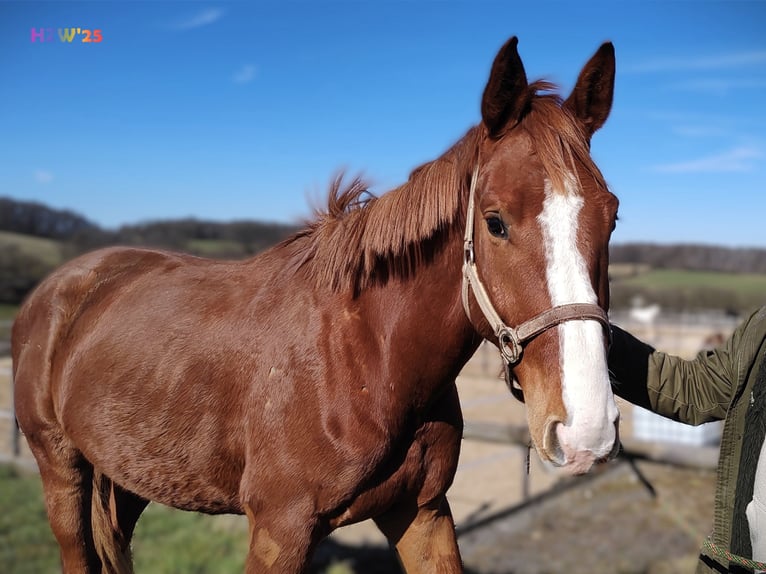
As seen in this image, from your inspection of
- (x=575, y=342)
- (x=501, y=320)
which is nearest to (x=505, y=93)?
(x=501, y=320)

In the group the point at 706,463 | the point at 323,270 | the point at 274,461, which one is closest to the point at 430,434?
the point at 274,461

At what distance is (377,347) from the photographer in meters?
2.03

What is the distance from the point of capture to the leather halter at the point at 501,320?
1494 mm

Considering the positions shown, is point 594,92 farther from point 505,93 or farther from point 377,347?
point 377,347

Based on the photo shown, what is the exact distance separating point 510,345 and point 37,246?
1509 inches

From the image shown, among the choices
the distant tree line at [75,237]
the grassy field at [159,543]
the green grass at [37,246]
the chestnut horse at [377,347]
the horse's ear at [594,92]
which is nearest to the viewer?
the chestnut horse at [377,347]

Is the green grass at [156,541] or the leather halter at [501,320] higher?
the leather halter at [501,320]

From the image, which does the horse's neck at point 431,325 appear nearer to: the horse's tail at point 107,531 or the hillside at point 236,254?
the horse's tail at point 107,531

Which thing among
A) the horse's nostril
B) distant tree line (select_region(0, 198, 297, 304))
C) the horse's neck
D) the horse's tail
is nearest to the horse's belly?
the horse's tail

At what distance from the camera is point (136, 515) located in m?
3.00

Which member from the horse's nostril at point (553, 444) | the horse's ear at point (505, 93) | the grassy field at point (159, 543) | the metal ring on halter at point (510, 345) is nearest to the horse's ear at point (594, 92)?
the horse's ear at point (505, 93)

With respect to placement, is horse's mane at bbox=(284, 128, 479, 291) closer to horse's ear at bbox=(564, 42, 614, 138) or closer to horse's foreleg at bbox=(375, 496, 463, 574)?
horse's ear at bbox=(564, 42, 614, 138)

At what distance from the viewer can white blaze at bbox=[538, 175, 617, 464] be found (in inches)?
55.9

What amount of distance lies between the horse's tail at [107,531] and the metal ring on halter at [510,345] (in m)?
2.02
